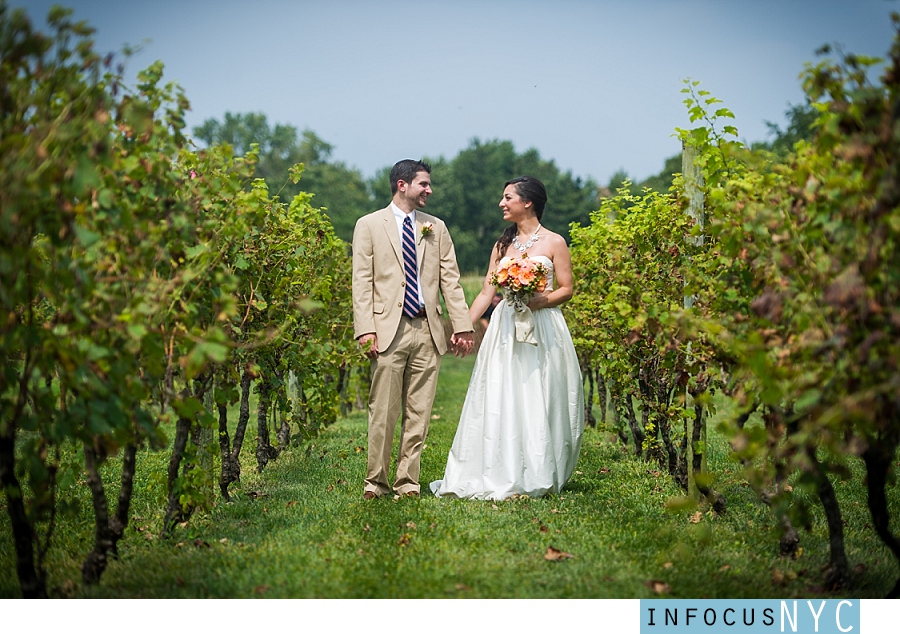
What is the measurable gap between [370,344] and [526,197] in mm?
1726

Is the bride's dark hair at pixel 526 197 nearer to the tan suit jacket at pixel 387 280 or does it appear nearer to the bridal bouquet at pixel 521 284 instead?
the bridal bouquet at pixel 521 284

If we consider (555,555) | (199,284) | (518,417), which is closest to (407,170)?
(518,417)

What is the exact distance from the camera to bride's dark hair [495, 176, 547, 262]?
6.50 meters

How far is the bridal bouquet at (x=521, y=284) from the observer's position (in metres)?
6.10

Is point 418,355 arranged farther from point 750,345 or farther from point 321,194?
point 321,194

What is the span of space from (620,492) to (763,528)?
1307 millimetres

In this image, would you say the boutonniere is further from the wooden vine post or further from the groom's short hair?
the wooden vine post

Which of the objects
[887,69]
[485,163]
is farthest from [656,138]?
[887,69]

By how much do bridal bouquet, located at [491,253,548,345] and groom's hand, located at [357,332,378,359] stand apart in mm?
1023

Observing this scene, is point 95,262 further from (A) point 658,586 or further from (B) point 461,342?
(B) point 461,342

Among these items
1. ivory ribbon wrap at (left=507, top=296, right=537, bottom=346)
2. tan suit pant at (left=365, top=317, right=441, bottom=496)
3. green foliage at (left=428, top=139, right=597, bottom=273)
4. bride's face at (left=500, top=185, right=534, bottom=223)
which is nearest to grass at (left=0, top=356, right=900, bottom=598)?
tan suit pant at (left=365, top=317, right=441, bottom=496)

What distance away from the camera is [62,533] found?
5.01 metres

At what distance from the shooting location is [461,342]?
20.6 ft

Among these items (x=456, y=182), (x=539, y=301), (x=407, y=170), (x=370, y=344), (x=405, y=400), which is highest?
(x=456, y=182)
